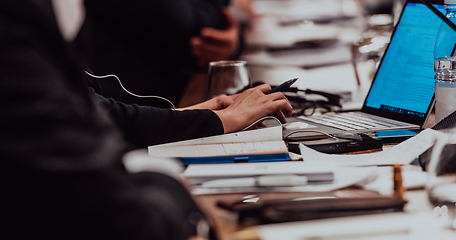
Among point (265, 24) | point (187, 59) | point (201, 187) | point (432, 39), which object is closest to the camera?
point (201, 187)

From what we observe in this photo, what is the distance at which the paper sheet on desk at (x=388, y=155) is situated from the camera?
0.83 metres

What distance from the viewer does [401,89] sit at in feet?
3.97

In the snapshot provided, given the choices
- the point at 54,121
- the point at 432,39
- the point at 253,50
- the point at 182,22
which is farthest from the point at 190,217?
the point at 253,50

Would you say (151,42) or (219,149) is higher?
(219,149)

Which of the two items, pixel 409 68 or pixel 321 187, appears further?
pixel 409 68

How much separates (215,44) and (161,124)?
130 cm

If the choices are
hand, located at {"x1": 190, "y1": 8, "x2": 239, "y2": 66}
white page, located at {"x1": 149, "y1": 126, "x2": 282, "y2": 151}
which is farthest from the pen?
hand, located at {"x1": 190, "y1": 8, "x2": 239, "y2": 66}

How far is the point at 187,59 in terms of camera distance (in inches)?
88.1

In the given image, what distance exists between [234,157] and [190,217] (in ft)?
1.12

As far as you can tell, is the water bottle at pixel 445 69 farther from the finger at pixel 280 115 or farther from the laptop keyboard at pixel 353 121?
the finger at pixel 280 115

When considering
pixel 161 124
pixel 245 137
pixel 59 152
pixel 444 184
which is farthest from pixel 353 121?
pixel 59 152

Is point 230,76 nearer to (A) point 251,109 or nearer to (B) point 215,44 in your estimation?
(A) point 251,109

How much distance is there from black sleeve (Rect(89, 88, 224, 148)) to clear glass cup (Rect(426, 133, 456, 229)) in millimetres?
444

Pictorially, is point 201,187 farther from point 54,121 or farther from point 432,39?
point 432,39
